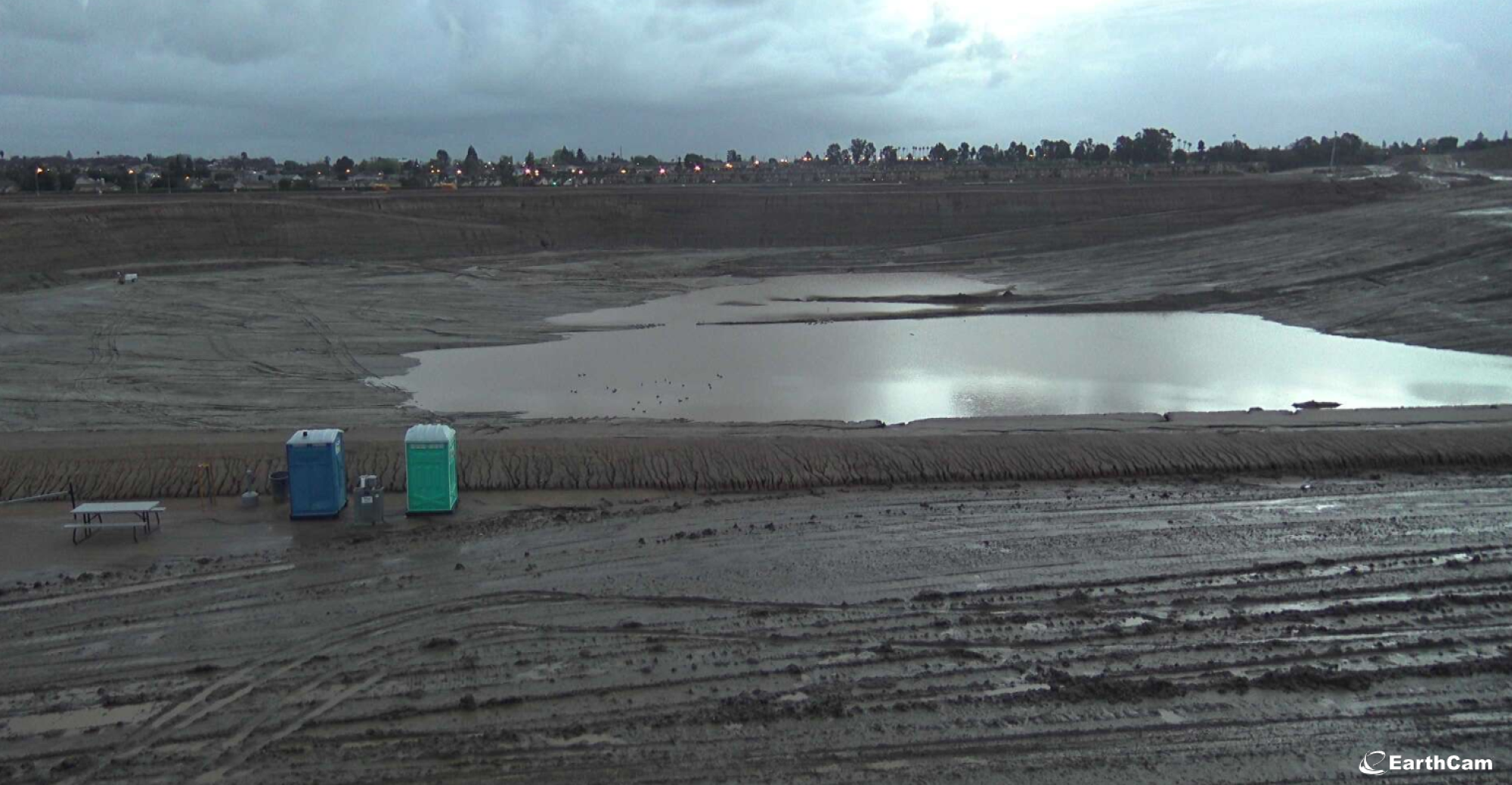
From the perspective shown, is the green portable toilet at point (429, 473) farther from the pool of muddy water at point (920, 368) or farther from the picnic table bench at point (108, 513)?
the pool of muddy water at point (920, 368)

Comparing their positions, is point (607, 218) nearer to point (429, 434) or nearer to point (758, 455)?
point (758, 455)

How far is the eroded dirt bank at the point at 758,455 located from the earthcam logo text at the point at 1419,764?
703 centimetres

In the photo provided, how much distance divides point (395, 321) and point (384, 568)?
19290 mm

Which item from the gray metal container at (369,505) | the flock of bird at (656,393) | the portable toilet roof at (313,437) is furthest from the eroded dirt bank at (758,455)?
the flock of bird at (656,393)

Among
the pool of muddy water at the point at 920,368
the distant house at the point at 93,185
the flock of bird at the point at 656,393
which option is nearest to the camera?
the flock of bird at the point at 656,393

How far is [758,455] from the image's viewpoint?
14.0m

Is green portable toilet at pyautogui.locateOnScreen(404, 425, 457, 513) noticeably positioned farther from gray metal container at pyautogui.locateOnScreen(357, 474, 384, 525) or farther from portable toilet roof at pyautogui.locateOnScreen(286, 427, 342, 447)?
portable toilet roof at pyautogui.locateOnScreen(286, 427, 342, 447)

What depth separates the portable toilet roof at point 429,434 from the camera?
11.9 metres

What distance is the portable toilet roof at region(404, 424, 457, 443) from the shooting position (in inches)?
468

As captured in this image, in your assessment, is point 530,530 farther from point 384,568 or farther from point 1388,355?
point 1388,355

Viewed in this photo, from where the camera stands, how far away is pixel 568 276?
4116 centimetres

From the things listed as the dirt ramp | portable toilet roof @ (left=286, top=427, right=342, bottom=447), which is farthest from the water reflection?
portable toilet roof @ (left=286, top=427, right=342, bottom=447)

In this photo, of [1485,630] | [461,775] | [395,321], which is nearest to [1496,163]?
[395,321]

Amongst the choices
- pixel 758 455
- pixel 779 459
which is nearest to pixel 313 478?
pixel 758 455
